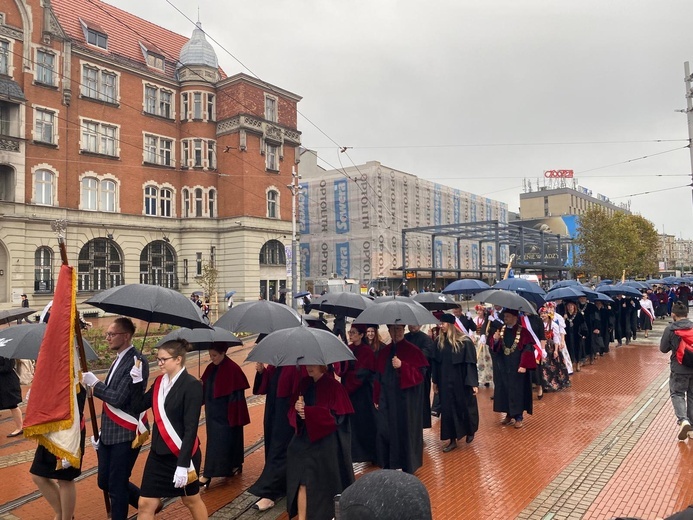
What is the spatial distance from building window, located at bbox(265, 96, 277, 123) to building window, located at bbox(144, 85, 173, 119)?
22.3 ft

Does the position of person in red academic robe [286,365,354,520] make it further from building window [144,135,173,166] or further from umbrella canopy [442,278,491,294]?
building window [144,135,173,166]

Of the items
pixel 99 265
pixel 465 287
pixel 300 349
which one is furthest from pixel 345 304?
pixel 99 265

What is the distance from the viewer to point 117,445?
14.9 feet

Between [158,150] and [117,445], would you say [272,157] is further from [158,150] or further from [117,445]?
[117,445]

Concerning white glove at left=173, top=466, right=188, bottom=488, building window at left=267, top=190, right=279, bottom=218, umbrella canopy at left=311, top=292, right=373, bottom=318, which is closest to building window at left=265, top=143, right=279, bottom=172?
building window at left=267, top=190, right=279, bottom=218

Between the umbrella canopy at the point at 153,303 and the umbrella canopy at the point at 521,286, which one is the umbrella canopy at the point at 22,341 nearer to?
the umbrella canopy at the point at 153,303

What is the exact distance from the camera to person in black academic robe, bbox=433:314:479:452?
755cm

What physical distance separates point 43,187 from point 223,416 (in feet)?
94.0

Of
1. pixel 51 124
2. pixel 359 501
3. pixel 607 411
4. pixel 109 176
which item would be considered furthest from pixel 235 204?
pixel 359 501

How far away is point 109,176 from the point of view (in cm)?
3225

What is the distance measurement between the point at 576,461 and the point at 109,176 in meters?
32.1

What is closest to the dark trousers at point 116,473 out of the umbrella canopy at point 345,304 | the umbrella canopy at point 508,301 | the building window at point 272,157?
the umbrella canopy at point 345,304

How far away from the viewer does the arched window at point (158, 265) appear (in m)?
34.1

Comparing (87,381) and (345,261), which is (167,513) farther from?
(345,261)
